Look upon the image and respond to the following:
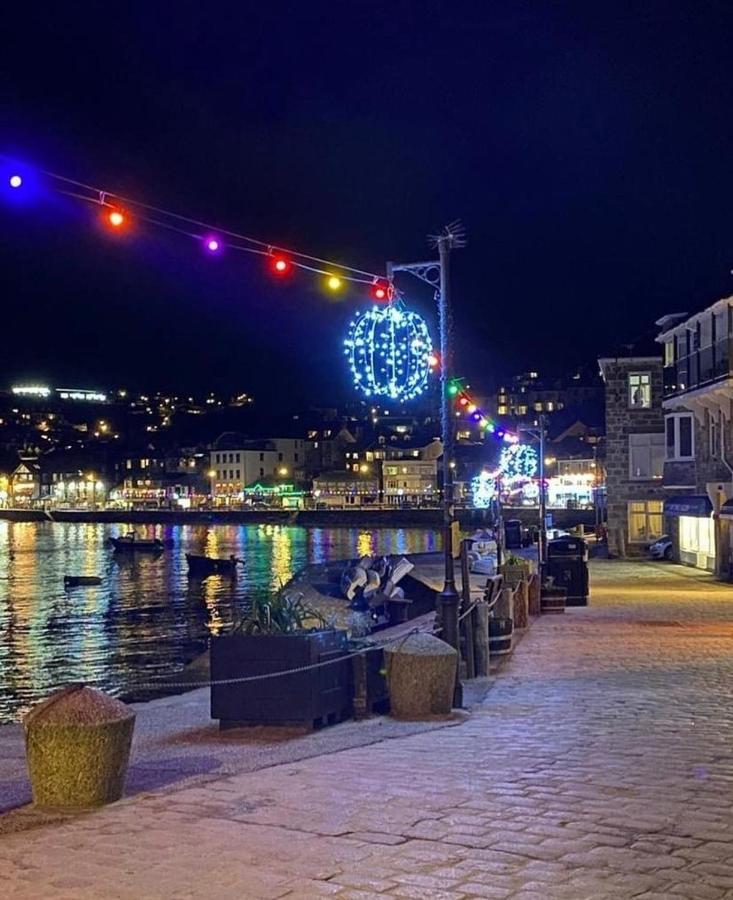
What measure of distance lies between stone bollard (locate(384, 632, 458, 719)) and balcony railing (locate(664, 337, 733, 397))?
22.6 m

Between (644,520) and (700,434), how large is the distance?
11019 mm

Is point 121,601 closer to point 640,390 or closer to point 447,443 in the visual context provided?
point 640,390

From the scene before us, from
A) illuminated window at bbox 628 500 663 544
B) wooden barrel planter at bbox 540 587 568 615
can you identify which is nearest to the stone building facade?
illuminated window at bbox 628 500 663 544

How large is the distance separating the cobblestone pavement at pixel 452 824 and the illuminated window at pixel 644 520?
3754 cm

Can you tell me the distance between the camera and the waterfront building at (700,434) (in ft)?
110

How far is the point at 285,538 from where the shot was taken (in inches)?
4781

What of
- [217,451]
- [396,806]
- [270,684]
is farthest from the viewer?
[217,451]

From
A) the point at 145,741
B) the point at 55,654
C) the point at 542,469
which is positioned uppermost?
the point at 542,469

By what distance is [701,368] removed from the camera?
34969 millimetres

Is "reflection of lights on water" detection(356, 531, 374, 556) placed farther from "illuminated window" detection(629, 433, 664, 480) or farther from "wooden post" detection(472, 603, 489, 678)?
"wooden post" detection(472, 603, 489, 678)

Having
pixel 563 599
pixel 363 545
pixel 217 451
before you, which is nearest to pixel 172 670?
pixel 563 599

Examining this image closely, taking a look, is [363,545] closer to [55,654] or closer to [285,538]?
[285,538]

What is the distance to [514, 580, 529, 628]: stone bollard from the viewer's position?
21203 mm

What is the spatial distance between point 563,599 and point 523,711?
1327 centimetres
